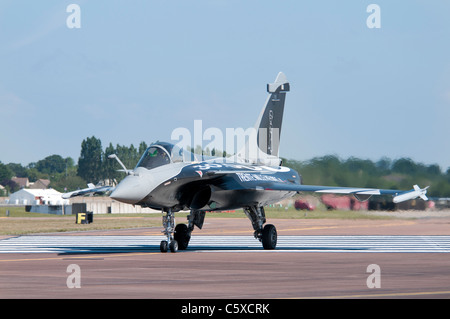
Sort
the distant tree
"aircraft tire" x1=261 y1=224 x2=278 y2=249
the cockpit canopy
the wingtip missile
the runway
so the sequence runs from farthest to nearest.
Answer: the distant tree < "aircraft tire" x1=261 y1=224 x2=278 y2=249 < the wingtip missile < the cockpit canopy < the runway

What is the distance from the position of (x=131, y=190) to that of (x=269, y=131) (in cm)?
958

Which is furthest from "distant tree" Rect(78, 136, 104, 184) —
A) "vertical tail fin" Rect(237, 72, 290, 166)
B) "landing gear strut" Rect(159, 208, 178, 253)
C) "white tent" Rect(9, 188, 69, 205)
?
"landing gear strut" Rect(159, 208, 178, 253)

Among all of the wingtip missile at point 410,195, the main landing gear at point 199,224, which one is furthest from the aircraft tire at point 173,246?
the wingtip missile at point 410,195

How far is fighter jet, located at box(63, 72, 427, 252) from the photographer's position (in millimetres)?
24094

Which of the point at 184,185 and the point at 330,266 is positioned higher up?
the point at 184,185

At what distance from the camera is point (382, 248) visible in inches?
1096

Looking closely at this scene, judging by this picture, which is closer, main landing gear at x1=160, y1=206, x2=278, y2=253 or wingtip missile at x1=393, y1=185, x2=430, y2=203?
wingtip missile at x1=393, y1=185, x2=430, y2=203

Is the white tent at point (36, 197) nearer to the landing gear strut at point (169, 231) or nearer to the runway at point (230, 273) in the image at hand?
the runway at point (230, 273)

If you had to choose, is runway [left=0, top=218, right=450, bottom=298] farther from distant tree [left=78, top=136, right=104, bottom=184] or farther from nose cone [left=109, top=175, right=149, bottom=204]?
distant tree [left=78, top=136, right=104, bottom=184]

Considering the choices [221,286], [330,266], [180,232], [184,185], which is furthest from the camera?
[180,232]

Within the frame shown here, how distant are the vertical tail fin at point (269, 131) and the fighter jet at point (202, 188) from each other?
61 mm
